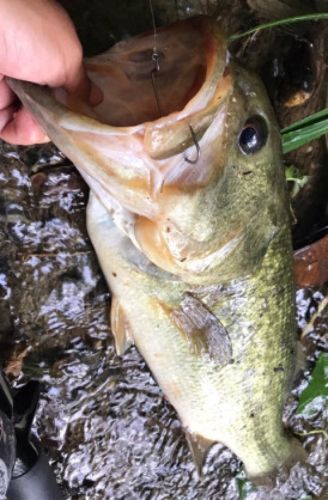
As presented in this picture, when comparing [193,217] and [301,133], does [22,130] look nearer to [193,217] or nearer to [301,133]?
[193,217]

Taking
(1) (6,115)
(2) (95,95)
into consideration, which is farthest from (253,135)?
(1) (6,115)

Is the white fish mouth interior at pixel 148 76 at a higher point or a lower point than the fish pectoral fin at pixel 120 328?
higher

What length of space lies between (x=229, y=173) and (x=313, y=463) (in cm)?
223

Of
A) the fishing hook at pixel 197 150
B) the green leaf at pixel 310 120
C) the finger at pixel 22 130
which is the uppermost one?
the fishing hook at pixel 197 150

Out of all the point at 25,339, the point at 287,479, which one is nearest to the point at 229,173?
the point at 25,339

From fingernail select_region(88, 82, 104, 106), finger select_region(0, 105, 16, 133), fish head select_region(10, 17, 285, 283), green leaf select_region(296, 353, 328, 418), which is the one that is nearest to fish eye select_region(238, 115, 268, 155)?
fish head select_region(10, 17, 285, 283)

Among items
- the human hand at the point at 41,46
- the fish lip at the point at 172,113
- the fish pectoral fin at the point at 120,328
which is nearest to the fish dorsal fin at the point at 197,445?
the fish pectoral fin at the point at 120,328

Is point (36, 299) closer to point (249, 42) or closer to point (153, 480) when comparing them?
point (153, 480)

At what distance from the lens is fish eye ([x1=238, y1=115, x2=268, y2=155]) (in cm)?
172

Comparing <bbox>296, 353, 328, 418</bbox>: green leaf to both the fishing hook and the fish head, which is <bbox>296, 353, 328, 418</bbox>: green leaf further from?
the fishing hook

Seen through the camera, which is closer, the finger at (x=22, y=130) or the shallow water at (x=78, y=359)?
the finger at (x=22, y=130)

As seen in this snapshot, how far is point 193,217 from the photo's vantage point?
1.75 meters

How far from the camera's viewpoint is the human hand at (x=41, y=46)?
4.55 ft

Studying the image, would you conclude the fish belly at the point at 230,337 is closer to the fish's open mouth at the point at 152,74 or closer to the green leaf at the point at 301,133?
the green leaf at the point at 301,133
